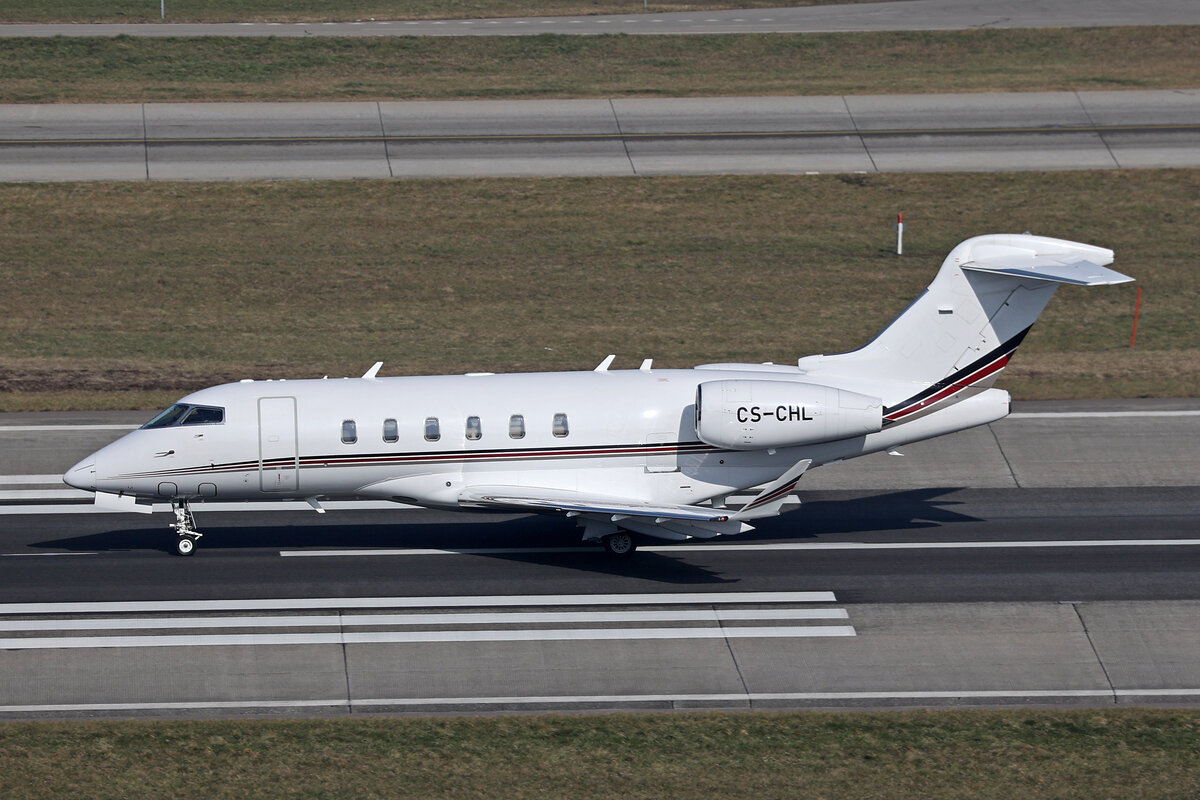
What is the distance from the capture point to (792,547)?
1098 inches

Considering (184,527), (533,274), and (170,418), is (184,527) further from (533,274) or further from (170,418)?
(533,274)

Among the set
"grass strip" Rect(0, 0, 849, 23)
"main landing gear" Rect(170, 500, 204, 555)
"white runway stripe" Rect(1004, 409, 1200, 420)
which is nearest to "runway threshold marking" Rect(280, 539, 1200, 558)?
"main landing gear" Rect(170, 500, 204, 555)

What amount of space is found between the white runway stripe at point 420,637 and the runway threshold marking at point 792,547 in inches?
140

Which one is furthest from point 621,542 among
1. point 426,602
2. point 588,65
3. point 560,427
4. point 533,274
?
point 588,65

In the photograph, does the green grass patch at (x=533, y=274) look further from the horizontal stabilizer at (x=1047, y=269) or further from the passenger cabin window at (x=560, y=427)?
the passenger cabin window at (x=560, y=427)

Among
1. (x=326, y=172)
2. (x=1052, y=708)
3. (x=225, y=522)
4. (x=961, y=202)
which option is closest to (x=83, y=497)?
(x=225, y=522)

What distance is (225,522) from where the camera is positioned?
29.3 metres

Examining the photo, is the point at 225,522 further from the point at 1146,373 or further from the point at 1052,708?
the point at 1146,373

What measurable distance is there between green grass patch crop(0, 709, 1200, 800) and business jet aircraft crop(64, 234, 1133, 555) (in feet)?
18.3

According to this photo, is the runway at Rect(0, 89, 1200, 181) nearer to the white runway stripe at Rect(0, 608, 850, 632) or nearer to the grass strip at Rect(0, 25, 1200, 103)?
the grass strip at Rect(0, 25, 1200, 103)

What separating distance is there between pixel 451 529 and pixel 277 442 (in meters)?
4.35

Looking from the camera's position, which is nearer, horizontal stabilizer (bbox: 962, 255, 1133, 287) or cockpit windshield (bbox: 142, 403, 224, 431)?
horizontal stabilizer (bbox: 962, 255, 1133, 287)

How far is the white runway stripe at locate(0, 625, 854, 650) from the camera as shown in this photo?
78.1 feet

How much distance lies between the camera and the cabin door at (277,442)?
2641 centimetres
